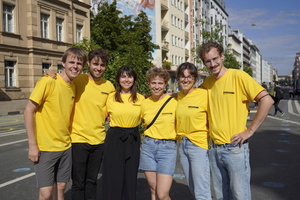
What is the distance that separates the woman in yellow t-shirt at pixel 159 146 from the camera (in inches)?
145

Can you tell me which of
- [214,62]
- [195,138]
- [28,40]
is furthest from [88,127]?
[28,40]

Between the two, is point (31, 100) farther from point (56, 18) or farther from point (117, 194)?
point (56, 18)

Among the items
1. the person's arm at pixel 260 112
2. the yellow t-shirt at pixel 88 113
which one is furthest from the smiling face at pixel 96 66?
the person's arm at pixel 260 112

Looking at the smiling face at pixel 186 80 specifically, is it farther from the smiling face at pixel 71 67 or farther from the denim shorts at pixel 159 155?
the smiling face at pixel 71 67

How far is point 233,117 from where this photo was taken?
123 inches

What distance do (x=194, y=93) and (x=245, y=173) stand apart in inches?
41.0

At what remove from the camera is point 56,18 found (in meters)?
24.9

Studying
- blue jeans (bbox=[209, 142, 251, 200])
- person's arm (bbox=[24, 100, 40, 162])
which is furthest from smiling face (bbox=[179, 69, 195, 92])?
person's arm (bbox=[24, 100, 40, 162])

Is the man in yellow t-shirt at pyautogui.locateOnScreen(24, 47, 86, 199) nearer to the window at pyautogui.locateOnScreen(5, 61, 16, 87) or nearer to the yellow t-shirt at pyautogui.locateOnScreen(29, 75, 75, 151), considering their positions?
the yellow t-shirt at pyautogui.locateOnScreen(29, 75, 75, 151)

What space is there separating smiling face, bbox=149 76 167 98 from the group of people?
0.04ft

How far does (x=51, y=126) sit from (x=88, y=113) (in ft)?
1.76

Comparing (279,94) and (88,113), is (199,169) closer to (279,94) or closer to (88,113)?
(88,113)

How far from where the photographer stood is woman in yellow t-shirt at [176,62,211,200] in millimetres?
3426

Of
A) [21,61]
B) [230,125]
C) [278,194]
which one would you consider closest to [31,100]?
[230,125]
